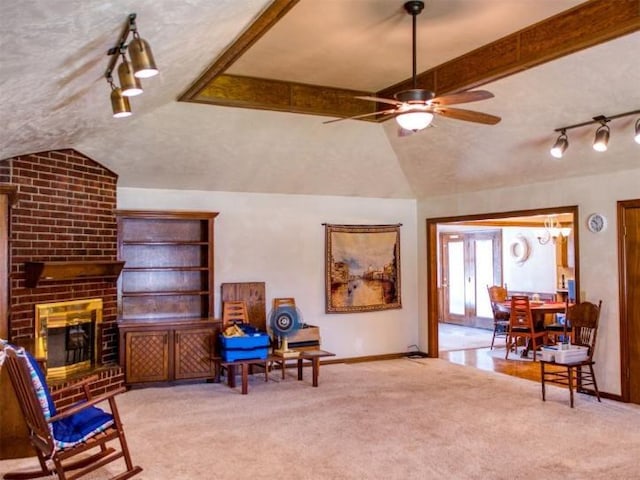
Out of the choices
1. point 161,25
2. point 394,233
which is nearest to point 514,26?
point 161,25

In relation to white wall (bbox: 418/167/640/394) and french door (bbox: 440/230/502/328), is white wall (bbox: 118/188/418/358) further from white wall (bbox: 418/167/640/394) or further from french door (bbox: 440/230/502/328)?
french door (bbox: 440/230/502/328)

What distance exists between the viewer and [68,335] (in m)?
5.65

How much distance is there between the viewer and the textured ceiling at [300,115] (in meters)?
2.94

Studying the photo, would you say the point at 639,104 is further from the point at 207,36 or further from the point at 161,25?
the point at 161,25

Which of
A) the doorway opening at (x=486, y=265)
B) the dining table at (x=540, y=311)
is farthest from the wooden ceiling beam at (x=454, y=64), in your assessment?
the dining table at (x=540, y=311)

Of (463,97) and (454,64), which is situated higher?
(454,64)

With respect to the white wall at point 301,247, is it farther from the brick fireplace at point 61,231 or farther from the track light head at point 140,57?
the track light head at point 140,57

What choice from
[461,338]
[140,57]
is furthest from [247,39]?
[461,338]

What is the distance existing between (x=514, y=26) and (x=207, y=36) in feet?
7.33

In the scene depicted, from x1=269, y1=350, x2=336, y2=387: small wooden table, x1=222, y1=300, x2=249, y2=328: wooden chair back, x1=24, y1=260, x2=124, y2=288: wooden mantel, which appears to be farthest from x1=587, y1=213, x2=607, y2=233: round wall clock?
x1=24, y1=260, x2=124, y2=288: wooden mantel

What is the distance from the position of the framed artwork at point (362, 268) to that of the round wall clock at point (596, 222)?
2.69 metres

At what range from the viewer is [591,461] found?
3.99m

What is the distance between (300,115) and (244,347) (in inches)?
97.7

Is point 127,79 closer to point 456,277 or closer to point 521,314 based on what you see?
point 521,314
